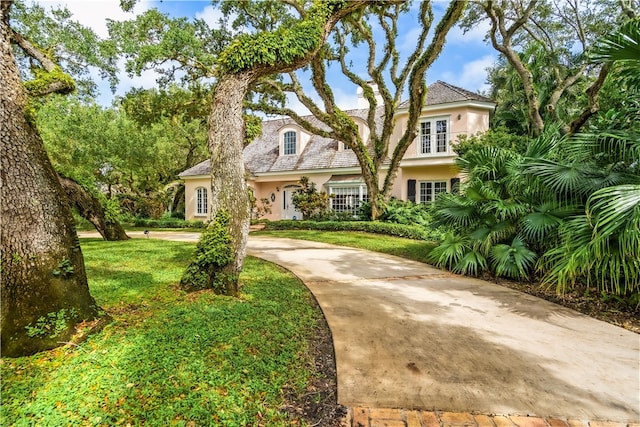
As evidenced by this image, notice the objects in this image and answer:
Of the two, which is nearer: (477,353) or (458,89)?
(477,353)

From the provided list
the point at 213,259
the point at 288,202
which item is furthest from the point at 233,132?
the point at 288,202

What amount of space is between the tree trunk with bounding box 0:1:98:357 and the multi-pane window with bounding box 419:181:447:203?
632 inches

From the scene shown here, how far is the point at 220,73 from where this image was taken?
4434 millimetres

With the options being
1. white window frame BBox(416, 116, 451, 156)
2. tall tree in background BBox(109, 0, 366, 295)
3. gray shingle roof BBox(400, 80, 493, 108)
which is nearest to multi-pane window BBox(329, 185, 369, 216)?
white window frame BBox(416, 116, 451, 156)

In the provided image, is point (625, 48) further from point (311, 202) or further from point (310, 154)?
point (310, 154)

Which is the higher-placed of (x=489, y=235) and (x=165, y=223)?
(x=489, y=235)

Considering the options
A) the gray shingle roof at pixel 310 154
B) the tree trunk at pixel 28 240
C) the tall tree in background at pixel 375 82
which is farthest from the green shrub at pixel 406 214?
the tree trunk at pixel 28 240

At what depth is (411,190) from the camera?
1678cm

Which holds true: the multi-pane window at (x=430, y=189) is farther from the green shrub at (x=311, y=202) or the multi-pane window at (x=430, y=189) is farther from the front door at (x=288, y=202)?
the front door at (x=288, y=202)

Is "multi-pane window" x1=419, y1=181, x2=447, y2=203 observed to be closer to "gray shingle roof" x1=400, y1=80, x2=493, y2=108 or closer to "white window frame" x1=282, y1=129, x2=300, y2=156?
"gray shingle roof" x1=400, y1=80, x2=493, y2=108

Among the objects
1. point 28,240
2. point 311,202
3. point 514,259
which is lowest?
point 514,259

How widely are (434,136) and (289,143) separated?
9035 millimetres

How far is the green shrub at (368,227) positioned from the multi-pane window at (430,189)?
15.1 ft

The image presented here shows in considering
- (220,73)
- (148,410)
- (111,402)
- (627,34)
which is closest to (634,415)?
(148,410)
